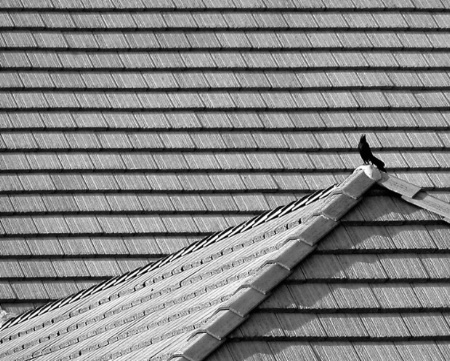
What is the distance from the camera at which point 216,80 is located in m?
14.7

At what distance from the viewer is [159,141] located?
47.2 ft

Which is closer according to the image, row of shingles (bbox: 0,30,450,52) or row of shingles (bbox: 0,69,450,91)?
row of shingles (bbox: 0,69,450,91)

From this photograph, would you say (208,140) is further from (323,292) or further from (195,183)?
(323,292)

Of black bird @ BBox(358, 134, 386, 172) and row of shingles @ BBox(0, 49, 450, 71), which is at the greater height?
row of shingles @ BBox(0, 49, 450, 71)

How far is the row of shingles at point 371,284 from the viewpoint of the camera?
8.55 meters

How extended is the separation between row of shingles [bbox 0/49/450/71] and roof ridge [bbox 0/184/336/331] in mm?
2721

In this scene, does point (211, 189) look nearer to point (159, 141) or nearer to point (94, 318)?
point (159, 141)

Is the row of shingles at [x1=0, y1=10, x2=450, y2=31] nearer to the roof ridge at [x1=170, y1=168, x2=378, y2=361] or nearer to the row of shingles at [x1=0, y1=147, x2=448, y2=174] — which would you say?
the row of shingles at [x1=0, y1=147, x2=448, y2=174]

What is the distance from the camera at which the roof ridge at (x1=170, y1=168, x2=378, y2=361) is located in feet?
27.2

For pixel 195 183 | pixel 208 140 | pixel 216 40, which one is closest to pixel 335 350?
pixel 195 183

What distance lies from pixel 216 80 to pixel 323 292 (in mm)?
6296

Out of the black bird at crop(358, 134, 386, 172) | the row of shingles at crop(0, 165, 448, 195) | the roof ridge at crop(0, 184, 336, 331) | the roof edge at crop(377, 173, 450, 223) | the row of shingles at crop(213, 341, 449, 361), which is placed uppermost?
the row of shingles at crop(0, 165, 448, 195)

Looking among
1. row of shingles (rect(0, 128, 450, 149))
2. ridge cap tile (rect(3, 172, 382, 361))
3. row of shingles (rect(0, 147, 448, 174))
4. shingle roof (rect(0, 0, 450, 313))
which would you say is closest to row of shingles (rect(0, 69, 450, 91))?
shingle roof (rect(0, 0, 450, 313))

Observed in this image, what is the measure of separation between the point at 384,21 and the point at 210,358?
25.1 ft
